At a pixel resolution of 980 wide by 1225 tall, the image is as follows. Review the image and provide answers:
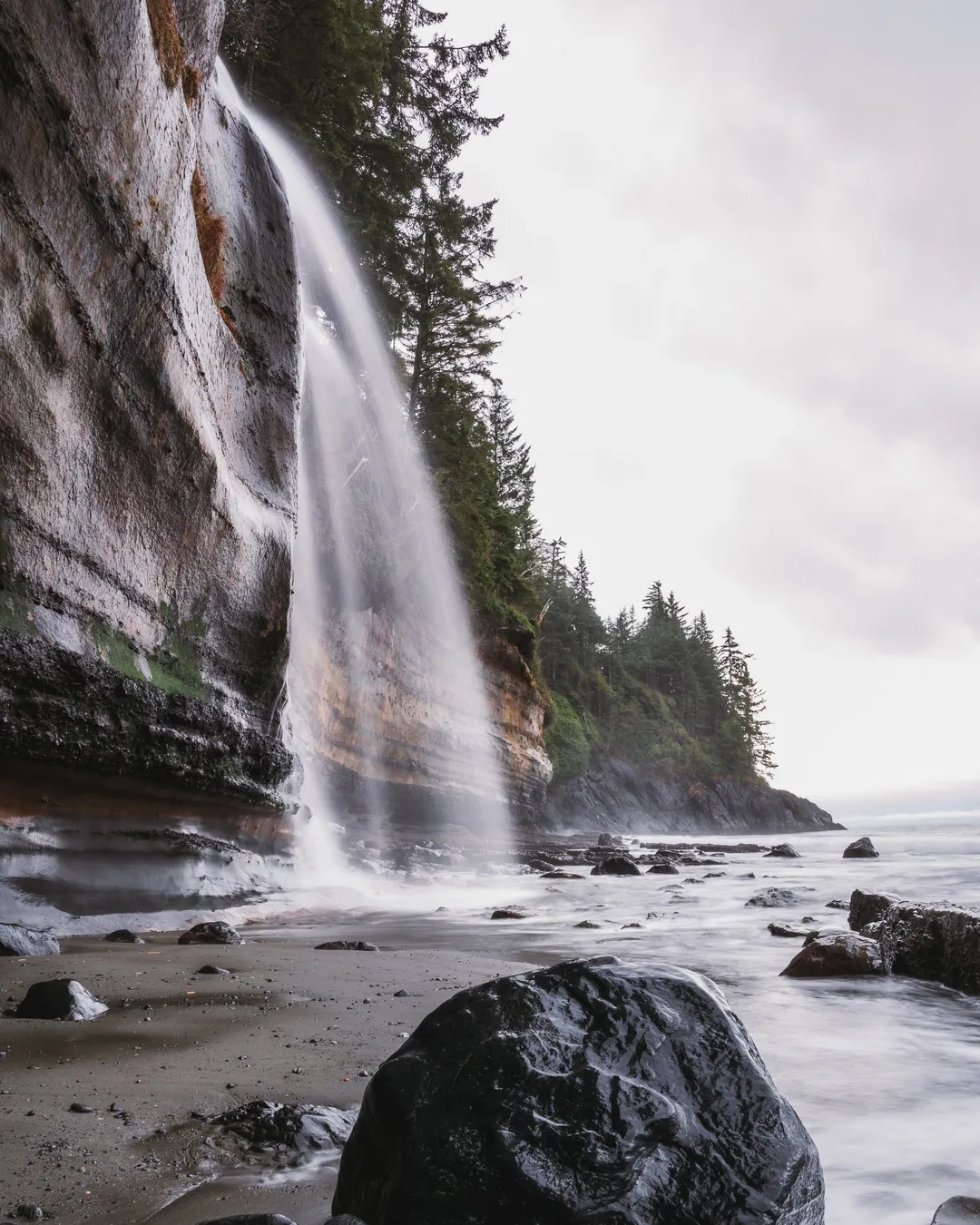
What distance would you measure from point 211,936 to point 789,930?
525cm

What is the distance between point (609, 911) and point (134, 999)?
6785 millimetres

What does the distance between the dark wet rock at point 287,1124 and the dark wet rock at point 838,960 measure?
4143 millimetres

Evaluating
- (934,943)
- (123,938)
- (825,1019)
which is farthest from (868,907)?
(123,938)

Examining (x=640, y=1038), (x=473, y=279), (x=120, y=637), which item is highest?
(x=473, y=279)

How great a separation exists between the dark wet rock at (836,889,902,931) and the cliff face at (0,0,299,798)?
558cm

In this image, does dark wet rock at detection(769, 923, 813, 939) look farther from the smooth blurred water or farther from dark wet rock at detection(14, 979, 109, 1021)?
dark wet rock at detection(14, 979, 109, 1021)

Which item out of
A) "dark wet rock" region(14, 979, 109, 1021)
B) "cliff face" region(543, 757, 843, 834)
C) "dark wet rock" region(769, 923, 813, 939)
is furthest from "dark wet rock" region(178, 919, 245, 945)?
"cliff face" region(543, 757, 843, 834)

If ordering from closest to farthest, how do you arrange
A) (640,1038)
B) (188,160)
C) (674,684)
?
(640,1038), (188,160), (674,684)

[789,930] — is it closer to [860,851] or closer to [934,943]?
[934,943]

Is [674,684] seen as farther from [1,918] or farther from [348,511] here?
[1,918]

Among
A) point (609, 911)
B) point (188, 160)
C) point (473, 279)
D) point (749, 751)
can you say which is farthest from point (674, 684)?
point (188, 160)

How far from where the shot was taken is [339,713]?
16812 mm

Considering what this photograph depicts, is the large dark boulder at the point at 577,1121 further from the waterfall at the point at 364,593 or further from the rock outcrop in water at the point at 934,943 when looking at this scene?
the waterfall at the point at 364,593

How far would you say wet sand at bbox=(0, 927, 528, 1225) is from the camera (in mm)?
1778
